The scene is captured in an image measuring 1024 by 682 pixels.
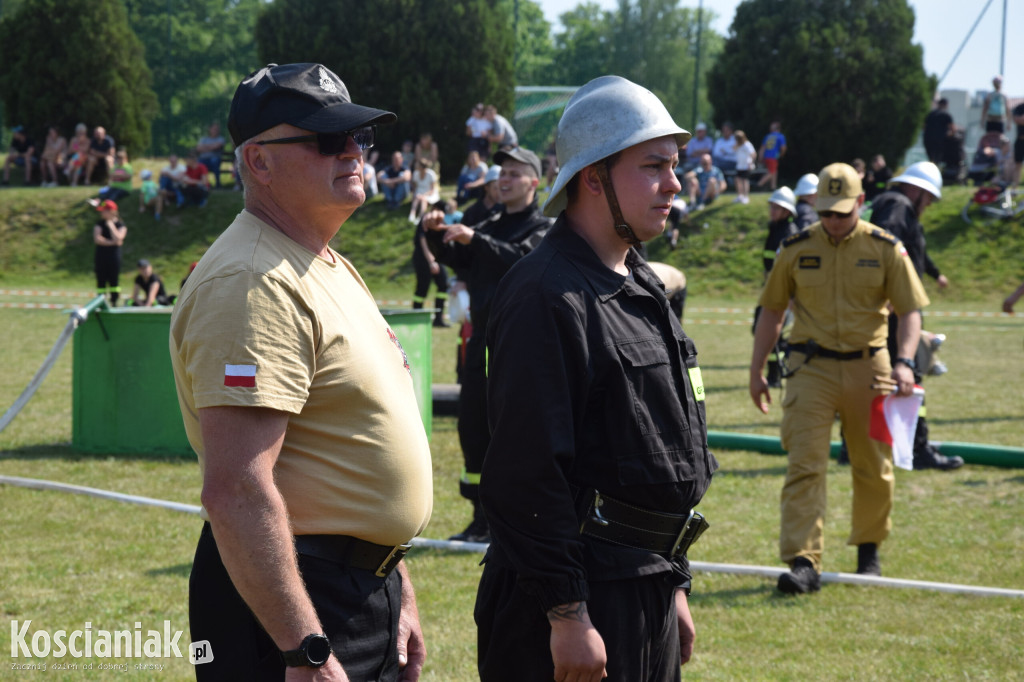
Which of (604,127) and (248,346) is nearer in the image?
(248,346)

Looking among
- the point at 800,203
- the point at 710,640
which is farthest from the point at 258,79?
the point at 800,203

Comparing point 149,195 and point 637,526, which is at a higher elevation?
point 149,195

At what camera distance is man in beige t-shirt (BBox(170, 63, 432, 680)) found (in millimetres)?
2143

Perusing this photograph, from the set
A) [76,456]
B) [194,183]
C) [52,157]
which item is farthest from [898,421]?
[52,157]

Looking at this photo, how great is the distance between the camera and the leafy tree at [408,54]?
32938mm

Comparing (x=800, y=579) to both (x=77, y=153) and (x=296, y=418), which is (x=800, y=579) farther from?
(x=77, y=153)

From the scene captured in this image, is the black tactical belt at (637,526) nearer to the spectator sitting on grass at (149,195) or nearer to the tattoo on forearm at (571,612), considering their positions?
the tattoo on forearm at (571,612)

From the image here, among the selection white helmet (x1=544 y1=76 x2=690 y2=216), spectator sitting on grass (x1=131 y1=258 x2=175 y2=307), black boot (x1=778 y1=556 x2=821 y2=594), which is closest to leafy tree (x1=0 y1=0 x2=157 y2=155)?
spectator sitting on grass (x1=131 y1=258 x2=175 y2=307)

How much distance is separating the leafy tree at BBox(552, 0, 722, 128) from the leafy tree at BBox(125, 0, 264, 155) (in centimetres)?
2095

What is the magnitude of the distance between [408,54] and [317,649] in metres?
32.5

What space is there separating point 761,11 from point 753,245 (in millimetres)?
11437

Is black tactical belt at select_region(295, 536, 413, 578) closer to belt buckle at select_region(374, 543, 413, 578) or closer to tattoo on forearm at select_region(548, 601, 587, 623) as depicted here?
belt buckle at select_region(374, 543, 413, 578)

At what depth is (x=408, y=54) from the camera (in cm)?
3316

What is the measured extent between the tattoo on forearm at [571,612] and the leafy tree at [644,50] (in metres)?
66.7
